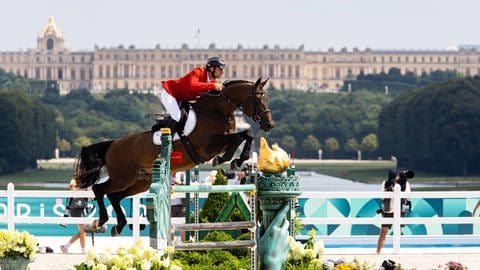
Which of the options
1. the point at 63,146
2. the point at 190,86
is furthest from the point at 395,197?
the point at 63,146

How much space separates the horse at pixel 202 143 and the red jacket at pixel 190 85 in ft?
0.31

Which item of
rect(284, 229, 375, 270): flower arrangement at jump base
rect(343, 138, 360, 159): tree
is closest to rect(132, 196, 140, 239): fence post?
rect(284, 229, 375, 270): flower arrangement at jump base

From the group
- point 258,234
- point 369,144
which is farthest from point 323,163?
point 258,234

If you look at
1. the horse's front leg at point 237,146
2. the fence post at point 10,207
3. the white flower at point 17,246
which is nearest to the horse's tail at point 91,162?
the horse's front leg at point 237,146

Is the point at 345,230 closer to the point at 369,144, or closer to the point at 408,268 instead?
the point at 408,268

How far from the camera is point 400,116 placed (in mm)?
114125

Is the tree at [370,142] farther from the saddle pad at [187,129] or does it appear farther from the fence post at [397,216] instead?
the saddle pad at [187,129]

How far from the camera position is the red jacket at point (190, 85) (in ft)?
50.7

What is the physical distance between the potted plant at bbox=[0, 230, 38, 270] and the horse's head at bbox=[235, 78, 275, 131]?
265 cm

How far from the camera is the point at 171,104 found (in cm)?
1559

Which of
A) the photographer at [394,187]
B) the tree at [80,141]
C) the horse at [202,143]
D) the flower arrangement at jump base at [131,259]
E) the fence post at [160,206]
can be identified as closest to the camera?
the fence post at [160,206]

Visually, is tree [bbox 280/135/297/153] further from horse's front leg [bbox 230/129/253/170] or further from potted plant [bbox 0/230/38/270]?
potted plant [bbox 0/230/38/270]

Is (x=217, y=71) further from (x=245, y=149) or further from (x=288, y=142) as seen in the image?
(x=288, y=142)

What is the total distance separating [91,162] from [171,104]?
178cm
